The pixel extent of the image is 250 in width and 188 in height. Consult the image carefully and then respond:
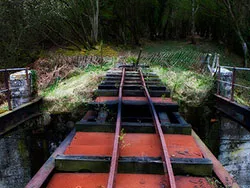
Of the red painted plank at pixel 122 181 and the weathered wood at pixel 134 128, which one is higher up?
the weathered wood at pixel 134 128

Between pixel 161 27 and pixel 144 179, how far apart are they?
25.0 meters

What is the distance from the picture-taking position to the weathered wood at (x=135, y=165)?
2.57 m

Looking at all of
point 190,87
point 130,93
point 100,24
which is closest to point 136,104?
point 130,93

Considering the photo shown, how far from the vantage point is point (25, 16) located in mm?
13773

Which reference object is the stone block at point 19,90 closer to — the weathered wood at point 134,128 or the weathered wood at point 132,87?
the weathered wood at point 132,87

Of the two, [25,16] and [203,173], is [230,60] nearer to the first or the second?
[25,16]

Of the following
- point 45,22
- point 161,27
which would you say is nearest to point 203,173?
point 45,22

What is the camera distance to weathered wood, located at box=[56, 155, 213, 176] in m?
2.57

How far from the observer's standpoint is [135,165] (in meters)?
2.60

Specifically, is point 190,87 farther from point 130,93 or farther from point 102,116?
point 102,116

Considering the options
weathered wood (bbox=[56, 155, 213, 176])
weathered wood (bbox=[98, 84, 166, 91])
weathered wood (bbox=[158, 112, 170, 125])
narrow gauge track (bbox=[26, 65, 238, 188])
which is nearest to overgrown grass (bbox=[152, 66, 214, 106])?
weathered wood (bbox=[98, 84, 166, 91])

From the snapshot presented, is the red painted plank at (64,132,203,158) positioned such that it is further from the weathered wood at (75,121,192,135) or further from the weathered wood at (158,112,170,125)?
the weathered wood at (158,112,170,125)

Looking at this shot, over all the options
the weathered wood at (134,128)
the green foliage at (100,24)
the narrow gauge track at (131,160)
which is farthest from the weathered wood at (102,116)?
the green foliage at (100,24)

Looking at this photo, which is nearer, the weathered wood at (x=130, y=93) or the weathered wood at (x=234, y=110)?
the weathered wood at (x=234, y=110)
